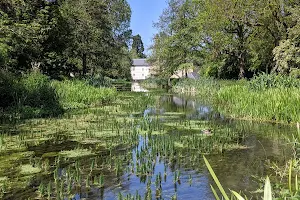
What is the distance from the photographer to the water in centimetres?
514

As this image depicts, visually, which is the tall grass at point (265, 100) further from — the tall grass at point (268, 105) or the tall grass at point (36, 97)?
the tall grass at point (36, 97)

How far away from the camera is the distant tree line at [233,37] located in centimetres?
2025

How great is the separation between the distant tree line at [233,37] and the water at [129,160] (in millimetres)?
11144

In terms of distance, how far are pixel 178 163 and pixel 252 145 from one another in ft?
8.69

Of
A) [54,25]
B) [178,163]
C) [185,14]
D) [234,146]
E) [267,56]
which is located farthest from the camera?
[185,14]

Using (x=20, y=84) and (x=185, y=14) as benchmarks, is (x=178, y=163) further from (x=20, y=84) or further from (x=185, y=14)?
(x=185, y=14)

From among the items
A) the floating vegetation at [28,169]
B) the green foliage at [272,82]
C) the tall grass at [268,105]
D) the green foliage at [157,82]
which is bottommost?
the floating vegetation at [28,169]

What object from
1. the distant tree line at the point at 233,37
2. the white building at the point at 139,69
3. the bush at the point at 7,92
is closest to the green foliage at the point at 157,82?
the distant tree line at the point at 233,37

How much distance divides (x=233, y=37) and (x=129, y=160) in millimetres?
24341

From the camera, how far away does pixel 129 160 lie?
674 cm

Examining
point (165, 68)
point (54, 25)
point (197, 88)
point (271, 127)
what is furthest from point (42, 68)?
point (165, 68)

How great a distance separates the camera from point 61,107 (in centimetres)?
1481

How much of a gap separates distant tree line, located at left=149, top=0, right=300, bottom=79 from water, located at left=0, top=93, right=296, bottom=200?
1114cm

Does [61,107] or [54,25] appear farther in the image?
[54,25]
